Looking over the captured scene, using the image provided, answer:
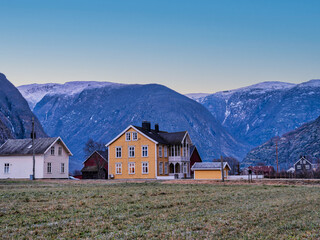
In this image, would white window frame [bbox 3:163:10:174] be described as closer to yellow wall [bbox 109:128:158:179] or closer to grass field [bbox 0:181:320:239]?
yellow wall [bbox 109:128:158:179]

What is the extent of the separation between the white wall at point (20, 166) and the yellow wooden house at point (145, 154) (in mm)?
11493

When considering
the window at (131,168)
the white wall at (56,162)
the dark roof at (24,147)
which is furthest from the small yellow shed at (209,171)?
the dark roof at (24,147)

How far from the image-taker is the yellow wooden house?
67938 millimetres

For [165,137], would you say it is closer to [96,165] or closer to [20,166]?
[96,165]

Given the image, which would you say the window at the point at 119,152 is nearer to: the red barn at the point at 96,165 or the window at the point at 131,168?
the window at the point at 131,168

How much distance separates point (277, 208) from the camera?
17578mm

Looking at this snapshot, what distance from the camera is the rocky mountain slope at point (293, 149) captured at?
495ft

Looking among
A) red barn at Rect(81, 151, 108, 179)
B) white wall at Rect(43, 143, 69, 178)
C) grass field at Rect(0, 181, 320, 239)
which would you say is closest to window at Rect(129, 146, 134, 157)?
white wall at Rect(43, 143, 69, 178)

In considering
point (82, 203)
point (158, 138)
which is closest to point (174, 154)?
point (158, 138)

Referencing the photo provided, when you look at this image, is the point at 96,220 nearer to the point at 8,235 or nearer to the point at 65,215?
the point at 65,215

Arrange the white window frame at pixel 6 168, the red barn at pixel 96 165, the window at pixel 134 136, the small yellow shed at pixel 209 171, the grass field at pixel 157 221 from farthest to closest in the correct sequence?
the red barn at pixel 96 165
the window at pixel 134 136
the white window frame at pixel 6 168
the small yellow shed at pixel 209 171
the grass field at pixel 157 221

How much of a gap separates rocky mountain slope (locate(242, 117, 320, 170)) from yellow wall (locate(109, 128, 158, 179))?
8041 centimetres

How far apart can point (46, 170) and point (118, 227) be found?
2171 inches

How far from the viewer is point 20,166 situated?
2579 inches
